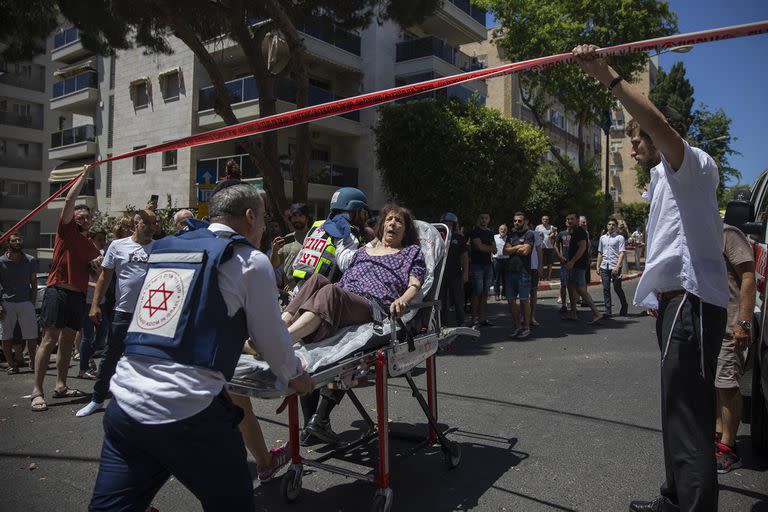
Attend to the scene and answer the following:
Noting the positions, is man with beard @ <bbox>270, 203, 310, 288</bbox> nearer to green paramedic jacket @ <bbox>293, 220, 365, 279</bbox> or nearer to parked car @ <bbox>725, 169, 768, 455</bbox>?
green paramedic jacket @ <bbox>293, 220, 365, 279</bbox>

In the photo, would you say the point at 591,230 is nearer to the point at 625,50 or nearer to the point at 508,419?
the point at 508,419

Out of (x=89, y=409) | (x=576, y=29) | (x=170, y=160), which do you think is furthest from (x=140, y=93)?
(x=89, y=409)

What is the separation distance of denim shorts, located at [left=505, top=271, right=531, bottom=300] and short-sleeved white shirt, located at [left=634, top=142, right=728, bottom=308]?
21.1 feet

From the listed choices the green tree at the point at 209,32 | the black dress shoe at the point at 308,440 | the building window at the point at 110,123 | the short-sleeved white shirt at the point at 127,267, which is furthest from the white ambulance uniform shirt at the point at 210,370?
the building window at the point at 110,123

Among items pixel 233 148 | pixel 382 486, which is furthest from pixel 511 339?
pixel 233 148

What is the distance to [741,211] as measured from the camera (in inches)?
152

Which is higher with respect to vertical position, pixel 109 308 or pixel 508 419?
pixel 109 308

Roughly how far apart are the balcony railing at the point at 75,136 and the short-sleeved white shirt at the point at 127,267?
29.1 m

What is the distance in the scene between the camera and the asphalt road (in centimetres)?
368

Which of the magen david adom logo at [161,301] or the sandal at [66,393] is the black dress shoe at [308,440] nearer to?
the magen david adom logo at [161,301]

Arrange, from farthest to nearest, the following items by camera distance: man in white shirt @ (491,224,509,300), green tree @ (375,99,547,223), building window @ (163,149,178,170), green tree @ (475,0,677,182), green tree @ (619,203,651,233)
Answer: green tree @ (619,203,651,233) → building window @ (163,149,178,170) → green tree @ (475,0,677,182) → green tree @ (375,99,547,223) → man in white shirt @ (491,224,509,300)

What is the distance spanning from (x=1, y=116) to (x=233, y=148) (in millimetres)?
23021

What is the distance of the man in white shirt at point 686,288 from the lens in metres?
2.69

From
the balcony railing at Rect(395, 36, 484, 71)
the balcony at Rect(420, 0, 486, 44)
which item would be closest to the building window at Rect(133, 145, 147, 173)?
the balcony railing at Rect(395, 36, 484, 71)
